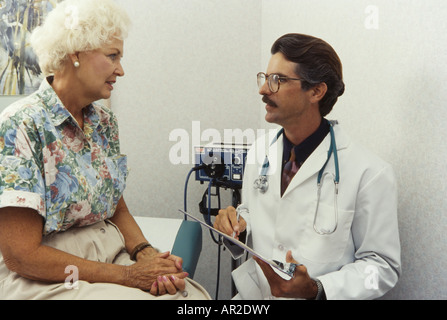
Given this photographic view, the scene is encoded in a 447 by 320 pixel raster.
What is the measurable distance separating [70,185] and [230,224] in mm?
517

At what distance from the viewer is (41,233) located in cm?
108

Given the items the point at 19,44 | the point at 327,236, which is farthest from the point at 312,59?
the point at 19,44

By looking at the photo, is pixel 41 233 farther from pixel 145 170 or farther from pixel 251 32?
pixel 251 32

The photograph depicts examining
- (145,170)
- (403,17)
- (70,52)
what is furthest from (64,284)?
(145,170)

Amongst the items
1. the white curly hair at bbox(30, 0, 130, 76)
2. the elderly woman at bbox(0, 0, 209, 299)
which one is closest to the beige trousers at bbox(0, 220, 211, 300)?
the elderly woman at bbox(0, 0, 209, 299)

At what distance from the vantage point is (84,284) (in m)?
1.09

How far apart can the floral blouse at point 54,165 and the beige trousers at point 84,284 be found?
1.7 inches

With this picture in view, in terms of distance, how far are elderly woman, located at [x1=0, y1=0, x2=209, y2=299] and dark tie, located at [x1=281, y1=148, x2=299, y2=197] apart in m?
0.42

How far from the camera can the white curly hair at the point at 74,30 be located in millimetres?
1171

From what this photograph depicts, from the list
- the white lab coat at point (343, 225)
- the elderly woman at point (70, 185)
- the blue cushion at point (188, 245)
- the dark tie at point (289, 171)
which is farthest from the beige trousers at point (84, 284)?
the dark tie at point (289, 171)

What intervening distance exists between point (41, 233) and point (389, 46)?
116cm

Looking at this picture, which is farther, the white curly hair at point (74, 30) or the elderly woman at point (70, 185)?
the white curly hair at point (74, 30)

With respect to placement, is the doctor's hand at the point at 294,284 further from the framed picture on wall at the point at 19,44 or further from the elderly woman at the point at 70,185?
the framed picture on wall at the point at 19,44

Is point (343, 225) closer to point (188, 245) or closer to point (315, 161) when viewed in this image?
point (315, 161)
